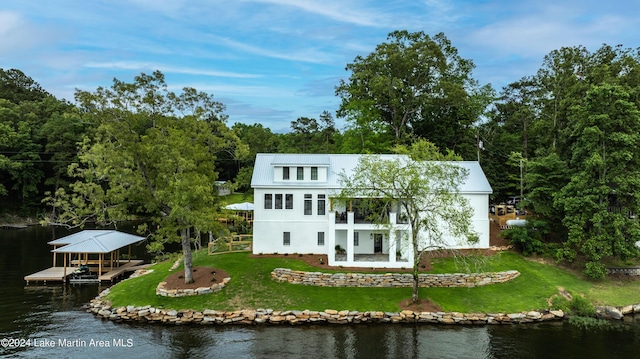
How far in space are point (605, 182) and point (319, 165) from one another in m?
20.4

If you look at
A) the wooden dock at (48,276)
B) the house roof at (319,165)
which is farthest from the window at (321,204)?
the wooden dock at (48,276)

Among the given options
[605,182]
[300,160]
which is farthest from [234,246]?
[605,182]

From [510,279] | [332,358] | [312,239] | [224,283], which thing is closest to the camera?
[332,358]

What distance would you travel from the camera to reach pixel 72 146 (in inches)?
2702

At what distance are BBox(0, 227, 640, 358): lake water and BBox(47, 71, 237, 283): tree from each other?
17.4ft

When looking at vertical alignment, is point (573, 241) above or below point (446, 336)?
above

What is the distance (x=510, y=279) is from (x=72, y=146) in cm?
6976

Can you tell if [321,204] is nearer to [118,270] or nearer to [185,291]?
[185,291]

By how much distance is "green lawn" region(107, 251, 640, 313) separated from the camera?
949 inches

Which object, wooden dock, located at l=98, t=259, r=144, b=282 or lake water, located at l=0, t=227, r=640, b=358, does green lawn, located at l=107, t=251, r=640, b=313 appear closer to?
lake water, located at l=0, t=227, r=640, b=358

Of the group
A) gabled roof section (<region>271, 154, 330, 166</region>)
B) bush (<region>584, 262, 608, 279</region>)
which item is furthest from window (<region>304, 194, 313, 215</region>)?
bush (<region>584, 262, 608, 279</region>)

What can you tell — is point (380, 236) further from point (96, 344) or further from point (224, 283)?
point (96, 344)

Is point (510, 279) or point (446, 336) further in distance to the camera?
point (510, 279)

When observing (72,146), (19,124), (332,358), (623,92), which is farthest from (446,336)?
(19,124)
